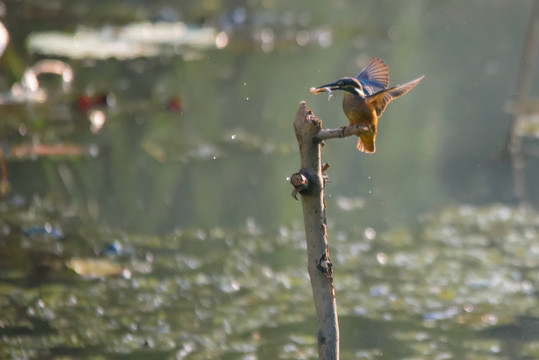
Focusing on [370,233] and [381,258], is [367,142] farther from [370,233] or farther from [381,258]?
[370,233]

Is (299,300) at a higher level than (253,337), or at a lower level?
higher

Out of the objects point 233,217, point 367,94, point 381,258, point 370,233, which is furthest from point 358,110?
point 233,217

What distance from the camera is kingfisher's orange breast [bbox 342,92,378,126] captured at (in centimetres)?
200

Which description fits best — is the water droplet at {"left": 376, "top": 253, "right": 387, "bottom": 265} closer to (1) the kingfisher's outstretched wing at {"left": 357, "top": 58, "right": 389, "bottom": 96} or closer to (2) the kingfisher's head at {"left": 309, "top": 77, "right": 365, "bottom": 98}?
(1) the kingfisher's outstretched wing at {"left": 357, "top": 58, "right": 389, "bottom": 96}

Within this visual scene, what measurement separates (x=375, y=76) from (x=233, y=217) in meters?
3.41

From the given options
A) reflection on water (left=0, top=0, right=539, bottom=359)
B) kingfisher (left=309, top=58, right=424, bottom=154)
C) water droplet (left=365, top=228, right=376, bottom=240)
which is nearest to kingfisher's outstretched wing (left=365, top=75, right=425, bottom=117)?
kingfisher (left=309, top=58, right=424, bottom=154)

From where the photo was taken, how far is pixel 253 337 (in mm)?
3770

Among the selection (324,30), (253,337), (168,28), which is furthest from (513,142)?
(324,30)

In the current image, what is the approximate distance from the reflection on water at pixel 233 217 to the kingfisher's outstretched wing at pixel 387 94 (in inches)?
70.8

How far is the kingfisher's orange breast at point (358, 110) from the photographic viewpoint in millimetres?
1996

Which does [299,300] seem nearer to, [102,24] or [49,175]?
[49,175]

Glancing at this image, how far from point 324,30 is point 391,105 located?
449 centimetres

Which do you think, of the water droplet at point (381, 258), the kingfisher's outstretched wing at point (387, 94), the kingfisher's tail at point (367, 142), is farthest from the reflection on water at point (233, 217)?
the kingfisher's outstretched wing at point (387, 94)

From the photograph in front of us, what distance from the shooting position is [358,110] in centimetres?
200
